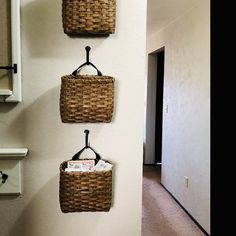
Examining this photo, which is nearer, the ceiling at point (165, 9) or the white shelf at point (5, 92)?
the white shelf at point (5, 92)

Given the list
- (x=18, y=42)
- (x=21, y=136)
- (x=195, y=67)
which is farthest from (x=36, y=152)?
(x=195, y=67)

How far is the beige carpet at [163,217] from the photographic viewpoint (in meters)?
2.85

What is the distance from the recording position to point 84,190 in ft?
3.20

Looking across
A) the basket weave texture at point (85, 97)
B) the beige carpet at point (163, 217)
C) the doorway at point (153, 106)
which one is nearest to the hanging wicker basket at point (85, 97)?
the basket weave texture at point (85, 97)

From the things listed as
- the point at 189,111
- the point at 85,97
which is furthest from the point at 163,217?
the point at 85,97

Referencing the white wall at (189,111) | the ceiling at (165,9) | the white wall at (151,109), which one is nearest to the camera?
the white wall at (189,111)

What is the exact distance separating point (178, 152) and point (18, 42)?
2.87m

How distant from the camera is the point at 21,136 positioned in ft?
3.57

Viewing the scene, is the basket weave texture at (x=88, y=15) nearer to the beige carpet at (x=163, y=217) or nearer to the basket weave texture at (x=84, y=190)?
the basket weave texture at (x=84, y=190)

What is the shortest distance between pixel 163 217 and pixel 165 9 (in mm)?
2280

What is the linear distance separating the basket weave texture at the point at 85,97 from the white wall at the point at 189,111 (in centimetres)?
192

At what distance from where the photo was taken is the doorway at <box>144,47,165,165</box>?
5402 mm

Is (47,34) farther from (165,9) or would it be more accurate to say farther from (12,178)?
(165,9)
